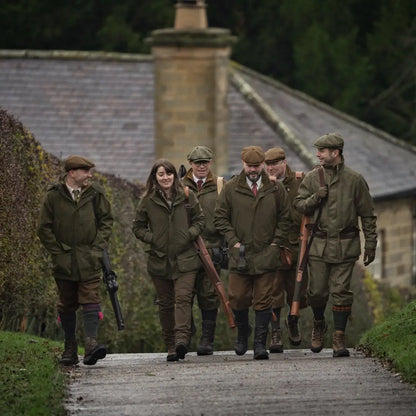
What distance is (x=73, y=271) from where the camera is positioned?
11.9 m

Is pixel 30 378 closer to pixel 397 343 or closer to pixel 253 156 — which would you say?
pixel 253 156

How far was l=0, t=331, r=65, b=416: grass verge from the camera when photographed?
9.45 meters

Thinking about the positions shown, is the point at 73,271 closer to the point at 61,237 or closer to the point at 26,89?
the point at 61,237

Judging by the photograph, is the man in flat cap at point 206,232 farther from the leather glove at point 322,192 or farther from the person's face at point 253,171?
the leather glove at point 322,192

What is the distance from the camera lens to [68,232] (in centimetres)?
1192

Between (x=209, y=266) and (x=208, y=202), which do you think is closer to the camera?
(x=209, y=266)

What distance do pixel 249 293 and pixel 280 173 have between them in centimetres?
125

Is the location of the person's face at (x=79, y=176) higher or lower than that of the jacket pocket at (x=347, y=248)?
higher

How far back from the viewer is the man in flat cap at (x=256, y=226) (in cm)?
1261

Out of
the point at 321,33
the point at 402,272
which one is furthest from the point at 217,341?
the point at 321,33

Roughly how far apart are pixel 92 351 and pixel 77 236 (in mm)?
964

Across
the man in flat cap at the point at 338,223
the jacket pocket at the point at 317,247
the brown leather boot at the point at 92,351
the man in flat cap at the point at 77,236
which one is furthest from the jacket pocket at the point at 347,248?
the brown leather boot at the point at 92,351

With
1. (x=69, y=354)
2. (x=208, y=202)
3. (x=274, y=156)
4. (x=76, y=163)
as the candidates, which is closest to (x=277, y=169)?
(x=274, y=156)

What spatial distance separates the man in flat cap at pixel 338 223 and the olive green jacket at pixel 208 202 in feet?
3.14
